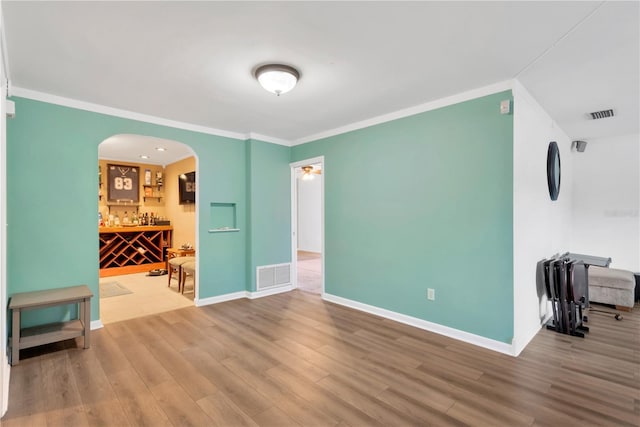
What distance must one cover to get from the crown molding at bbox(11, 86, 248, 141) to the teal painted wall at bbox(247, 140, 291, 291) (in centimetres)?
55

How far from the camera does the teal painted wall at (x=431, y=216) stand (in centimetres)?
292

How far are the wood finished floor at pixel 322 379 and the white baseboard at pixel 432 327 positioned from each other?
0.10m

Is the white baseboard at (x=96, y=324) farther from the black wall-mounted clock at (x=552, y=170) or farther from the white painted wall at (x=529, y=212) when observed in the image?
the black wall-mounted clock at (x=552, y=170)

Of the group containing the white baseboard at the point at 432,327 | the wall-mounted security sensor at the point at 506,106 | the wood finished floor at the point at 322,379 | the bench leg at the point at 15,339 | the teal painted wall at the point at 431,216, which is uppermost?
the wall-mounted security sensor at the point at 506,106

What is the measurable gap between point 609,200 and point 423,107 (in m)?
3.66

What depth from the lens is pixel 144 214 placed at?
23.9ft

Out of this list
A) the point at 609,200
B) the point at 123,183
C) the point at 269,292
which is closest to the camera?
the point at 609,200

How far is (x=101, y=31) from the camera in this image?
2057mm

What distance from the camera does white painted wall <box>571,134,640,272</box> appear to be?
4.59 metres

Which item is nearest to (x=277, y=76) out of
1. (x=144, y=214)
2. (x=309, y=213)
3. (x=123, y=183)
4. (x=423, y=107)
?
(x=423, y=107)

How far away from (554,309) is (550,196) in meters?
1.30

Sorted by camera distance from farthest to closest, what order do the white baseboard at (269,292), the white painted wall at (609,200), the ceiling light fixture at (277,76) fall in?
the white baseboard at (269,292) → the white painted wall at (609,200) → the ceiling light fixture at (277,76)

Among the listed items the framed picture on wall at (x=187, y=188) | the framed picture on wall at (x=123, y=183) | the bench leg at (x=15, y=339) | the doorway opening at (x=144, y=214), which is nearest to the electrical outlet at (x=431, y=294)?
the doorway opening at (x=144, y=214)

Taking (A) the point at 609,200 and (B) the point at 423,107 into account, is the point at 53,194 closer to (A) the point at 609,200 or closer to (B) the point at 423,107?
(B) the point at 423,107
